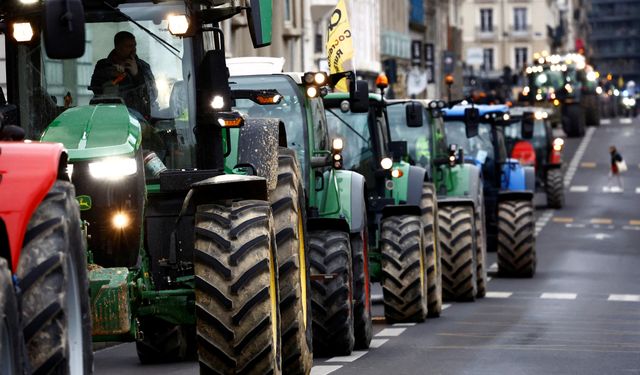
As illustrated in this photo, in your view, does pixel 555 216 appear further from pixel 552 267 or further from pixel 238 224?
pixel 238 224

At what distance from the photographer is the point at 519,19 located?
154875 millimetres

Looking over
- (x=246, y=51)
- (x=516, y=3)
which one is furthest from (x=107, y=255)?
(x=516, y=3)

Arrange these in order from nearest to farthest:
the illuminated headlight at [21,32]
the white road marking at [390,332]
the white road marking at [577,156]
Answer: the illuminated headlight at [21,32], the white road marking at [390,332], the white road marking at [577,156]

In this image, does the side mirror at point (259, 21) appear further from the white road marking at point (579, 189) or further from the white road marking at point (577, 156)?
the white road marking at point (577, 156)

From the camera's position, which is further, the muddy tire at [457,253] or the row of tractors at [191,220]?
the muddy tire at [457,253]

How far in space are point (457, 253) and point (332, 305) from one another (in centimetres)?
747

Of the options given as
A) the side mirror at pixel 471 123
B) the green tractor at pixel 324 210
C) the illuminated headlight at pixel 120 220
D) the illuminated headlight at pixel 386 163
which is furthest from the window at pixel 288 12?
the illuminated headlight at pixel 120 220

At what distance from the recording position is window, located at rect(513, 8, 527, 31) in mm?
154875

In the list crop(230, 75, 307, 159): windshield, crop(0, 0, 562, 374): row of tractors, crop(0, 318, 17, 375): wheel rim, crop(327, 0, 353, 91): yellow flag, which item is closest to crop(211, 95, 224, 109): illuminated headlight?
crop(0, 0, 562, 374): row of tractors

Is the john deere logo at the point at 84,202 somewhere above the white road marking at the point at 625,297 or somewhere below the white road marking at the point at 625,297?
above

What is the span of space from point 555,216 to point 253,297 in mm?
40745

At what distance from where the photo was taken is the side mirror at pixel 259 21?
10.8 m

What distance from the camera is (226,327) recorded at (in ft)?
34.9

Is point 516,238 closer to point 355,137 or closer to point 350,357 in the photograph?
point 355,137
